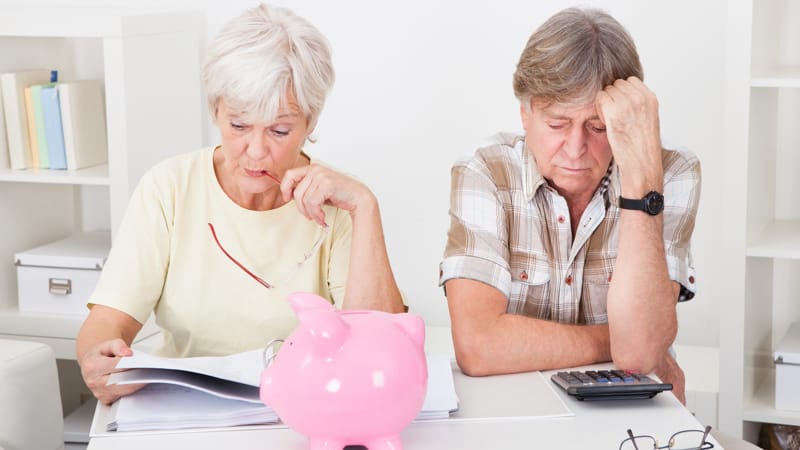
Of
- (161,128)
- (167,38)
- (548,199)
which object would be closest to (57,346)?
(161,128)

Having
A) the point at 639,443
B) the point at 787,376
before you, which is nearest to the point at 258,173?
the point at 639,443

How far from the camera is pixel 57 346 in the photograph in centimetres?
283

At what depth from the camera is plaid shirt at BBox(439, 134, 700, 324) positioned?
1903 mm

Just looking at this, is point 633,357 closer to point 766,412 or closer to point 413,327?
point 413,327

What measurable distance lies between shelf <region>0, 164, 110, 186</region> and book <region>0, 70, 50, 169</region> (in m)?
0.04

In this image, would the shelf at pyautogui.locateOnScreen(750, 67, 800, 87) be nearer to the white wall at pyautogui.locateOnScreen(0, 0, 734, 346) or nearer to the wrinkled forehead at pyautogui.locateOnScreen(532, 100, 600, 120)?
the white wall at pyautogui.locateOnScreen(0, 0, 734, 346)

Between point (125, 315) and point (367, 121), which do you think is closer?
point (125, 315)

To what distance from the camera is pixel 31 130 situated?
290 centimetres

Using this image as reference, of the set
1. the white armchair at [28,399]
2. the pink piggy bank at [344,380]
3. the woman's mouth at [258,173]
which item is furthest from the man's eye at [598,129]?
the white armchair at [28,399]

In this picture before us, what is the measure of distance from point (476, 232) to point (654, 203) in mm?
301

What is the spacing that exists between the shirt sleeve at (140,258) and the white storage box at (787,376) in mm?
1333

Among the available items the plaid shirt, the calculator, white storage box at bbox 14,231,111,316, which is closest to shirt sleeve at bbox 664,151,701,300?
the plaid shirt

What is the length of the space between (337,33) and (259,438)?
165 cm

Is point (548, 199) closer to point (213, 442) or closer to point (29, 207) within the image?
point (213, 442)
